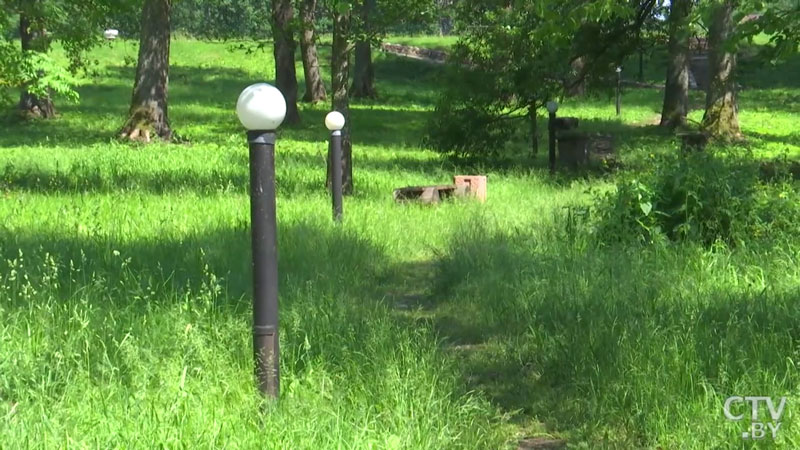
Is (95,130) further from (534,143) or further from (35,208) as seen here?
(35,208)

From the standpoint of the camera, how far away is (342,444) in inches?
131

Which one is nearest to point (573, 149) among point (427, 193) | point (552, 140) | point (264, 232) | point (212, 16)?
point (552, 140)

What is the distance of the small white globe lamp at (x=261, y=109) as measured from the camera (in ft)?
11.7

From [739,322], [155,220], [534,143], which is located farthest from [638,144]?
[739,322]

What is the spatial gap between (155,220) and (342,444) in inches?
233

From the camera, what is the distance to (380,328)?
16.0 feet

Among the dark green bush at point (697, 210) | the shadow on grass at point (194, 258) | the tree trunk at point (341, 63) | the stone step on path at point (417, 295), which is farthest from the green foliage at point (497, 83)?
the stone step on path at point (417, 295)

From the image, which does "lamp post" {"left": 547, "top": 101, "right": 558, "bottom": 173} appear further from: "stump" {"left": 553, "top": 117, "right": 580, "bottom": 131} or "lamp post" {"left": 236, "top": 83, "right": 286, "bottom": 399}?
"lamp post" {"left": 236, "top": 83, "right": 286, "bottom": 399}

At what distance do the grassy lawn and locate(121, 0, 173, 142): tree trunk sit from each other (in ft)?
27.7

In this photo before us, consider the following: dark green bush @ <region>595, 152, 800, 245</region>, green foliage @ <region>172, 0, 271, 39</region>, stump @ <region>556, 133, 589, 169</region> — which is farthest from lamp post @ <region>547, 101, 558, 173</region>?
green foliage @ <region>172, 0, 271, 39</region>

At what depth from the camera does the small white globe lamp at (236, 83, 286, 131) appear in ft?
11.7

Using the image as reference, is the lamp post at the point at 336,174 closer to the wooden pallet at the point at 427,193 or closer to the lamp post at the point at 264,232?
the wooden pallet at the point at 427,193

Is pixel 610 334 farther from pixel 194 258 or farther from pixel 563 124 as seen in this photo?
pixel 563 124

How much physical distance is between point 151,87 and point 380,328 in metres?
15.8
